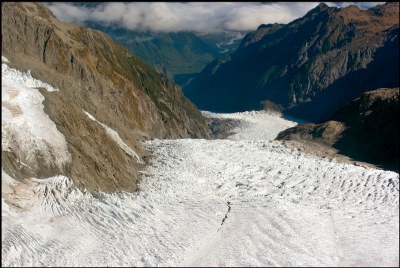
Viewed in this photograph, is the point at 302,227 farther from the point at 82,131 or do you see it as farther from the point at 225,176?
the point at 82,131

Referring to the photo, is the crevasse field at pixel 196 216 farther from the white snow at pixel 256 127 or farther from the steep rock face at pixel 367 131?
the white snow at pixel 256 127

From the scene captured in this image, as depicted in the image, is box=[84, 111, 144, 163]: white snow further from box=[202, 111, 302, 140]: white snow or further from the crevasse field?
box=[202, 111, 302, 140]: white snow

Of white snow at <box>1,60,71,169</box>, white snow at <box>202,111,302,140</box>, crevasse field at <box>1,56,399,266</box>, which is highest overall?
white snow at <box>1,60,71,169</box>

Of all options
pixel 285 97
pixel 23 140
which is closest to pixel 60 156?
pixel 23 140

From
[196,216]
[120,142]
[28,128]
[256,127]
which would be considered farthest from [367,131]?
[256,127]

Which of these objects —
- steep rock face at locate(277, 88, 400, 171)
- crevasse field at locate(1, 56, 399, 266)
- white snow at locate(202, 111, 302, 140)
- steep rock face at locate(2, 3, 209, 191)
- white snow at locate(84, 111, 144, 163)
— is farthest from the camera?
white snow at locate(202, 111, 302, 140)

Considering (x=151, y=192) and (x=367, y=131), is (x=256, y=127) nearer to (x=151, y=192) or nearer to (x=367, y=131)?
(x=367, y=131)

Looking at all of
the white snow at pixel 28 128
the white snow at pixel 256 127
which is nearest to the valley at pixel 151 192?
the white snow at pixel 28 128

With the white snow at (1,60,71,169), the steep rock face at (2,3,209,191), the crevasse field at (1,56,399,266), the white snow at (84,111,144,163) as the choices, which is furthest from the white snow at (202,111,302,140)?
the white snow at (1,60,71,169)
